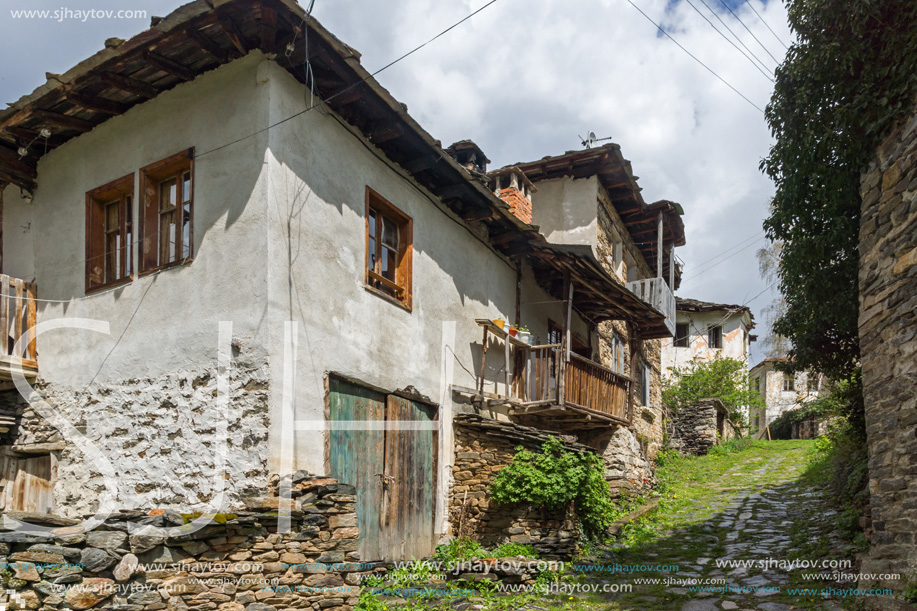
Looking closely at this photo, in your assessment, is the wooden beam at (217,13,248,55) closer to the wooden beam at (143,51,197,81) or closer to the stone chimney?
the wooden beam at (143,51,197,81)

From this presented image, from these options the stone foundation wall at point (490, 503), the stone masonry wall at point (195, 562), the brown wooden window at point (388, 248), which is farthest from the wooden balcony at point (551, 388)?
the stone masonry wall at point (195, 562)

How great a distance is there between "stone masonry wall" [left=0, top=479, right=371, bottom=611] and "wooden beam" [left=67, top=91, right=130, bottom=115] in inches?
180

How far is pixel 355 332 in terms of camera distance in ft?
28.0

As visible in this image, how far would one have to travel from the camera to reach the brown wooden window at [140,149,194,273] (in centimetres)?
829

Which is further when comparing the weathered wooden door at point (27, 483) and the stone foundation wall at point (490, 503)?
the stone foundation wall at point (490, 503)

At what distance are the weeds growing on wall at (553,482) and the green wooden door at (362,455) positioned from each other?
2.04 meters

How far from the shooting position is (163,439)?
780 cm

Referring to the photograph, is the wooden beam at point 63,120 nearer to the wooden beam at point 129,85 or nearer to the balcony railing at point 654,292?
the wooden beam at point 129,85

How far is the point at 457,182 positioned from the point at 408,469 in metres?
3.99

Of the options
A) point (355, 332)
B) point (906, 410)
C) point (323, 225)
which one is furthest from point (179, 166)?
point (906, 410)

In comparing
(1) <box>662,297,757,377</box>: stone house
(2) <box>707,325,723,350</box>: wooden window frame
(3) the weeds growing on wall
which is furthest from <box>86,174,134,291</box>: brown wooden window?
(2) <box>707,325,723,350</box>: wooden window frame

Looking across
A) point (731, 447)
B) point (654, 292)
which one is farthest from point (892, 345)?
point (731, 447)

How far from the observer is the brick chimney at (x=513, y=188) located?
14008mm

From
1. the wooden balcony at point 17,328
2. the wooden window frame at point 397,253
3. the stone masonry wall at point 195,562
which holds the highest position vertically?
the wooden window frame at point 397,253
